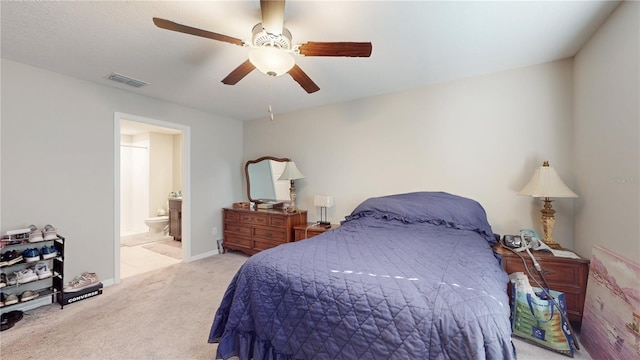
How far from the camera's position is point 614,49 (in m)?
1.70

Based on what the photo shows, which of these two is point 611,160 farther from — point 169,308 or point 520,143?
point 169,308

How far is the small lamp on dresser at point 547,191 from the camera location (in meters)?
2.13

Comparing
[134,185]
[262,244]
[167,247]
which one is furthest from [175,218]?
[262,244]

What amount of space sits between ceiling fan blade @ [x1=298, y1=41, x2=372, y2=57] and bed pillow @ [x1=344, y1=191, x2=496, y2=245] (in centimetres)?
163

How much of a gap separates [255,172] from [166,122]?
61.1 inches

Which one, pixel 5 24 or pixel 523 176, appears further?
pixel 523 176

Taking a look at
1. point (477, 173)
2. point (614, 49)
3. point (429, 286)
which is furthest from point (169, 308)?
point (614, 49)

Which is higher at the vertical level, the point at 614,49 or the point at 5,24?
the point at 5,24

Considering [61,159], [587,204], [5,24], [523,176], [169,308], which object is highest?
[5,24]

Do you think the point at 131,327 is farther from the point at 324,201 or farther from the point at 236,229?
the point at 324,201

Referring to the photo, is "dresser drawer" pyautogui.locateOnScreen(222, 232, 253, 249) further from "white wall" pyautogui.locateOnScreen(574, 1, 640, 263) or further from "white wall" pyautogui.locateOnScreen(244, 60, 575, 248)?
"white wall" pyautogui.locateOnScreen(574, 1, 640, 263)

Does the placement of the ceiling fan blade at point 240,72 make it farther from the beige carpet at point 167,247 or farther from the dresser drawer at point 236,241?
the beige carpet at point 167,247

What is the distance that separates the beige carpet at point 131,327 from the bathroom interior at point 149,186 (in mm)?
2425

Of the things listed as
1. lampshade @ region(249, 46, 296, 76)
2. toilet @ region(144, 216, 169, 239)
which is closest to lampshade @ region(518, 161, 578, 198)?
lampshade @ region(249, 46, 296, 76)
